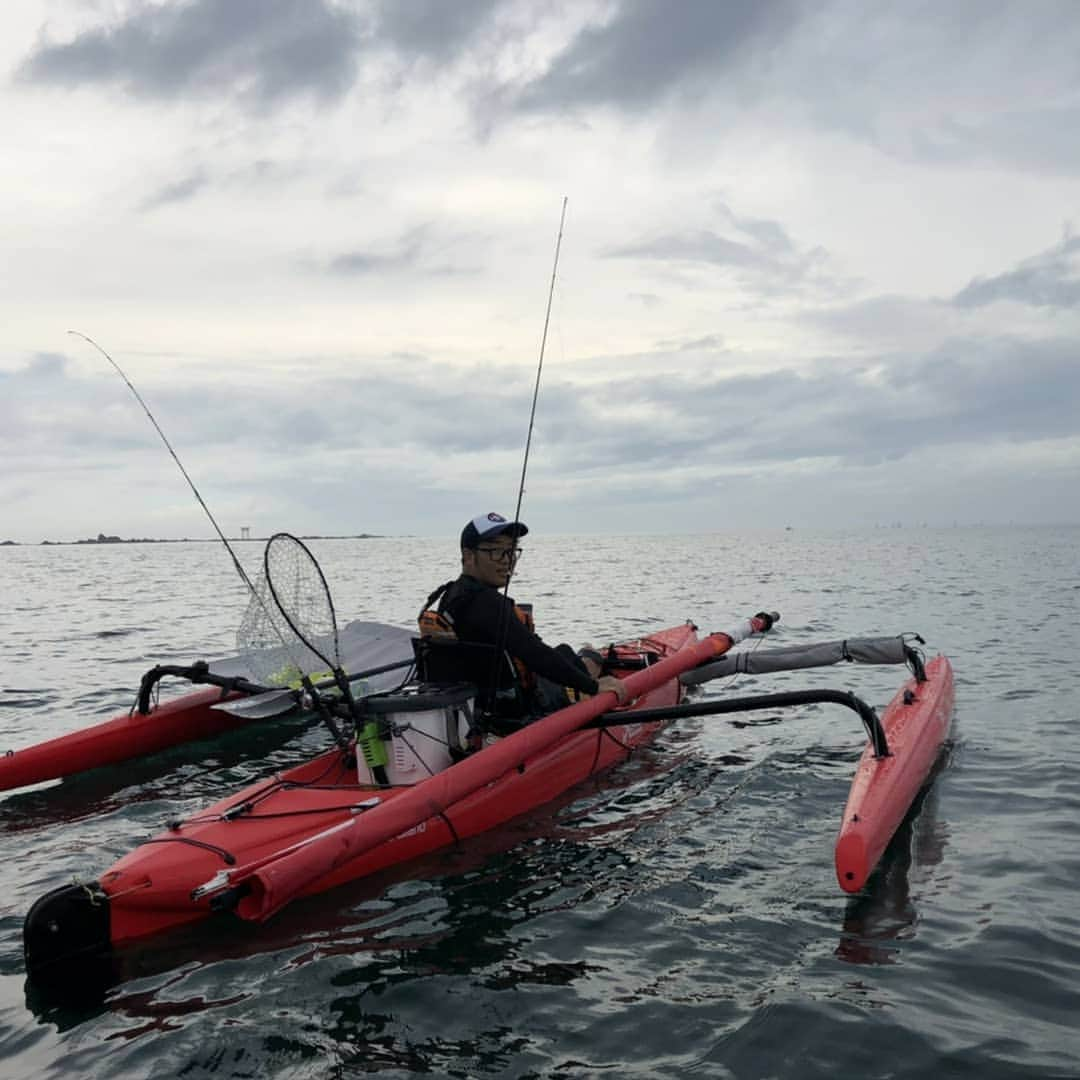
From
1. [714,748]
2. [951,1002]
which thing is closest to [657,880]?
[951,1002]

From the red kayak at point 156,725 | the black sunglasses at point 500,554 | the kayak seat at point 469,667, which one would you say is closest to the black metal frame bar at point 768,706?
the kayak seat at point 469,667

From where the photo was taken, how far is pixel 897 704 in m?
8.95

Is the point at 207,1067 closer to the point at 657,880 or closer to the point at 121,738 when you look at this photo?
the point at 657,880

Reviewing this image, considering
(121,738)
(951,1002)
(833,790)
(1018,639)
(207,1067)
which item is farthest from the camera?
(1018,639)

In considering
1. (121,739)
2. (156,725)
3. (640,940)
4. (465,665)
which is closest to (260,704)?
(156,725)

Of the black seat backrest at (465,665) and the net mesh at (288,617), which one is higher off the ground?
the net mesh at (288,617)

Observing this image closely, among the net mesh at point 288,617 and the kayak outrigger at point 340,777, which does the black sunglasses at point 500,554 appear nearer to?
the kayak outrigger at point 340,777

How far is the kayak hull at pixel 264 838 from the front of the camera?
4719mm

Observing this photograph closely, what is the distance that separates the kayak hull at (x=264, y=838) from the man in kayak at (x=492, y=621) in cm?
67

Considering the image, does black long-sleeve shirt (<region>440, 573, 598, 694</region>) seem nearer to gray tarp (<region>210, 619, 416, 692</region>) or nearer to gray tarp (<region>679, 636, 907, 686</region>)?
gray tarp (<region>210, 619, 416, 692</region>)

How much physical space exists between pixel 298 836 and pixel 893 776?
3.96 m

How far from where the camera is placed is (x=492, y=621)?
6605 millimetres

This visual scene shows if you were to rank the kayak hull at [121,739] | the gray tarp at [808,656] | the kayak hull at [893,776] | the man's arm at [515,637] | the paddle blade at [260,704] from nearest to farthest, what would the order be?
the kayak hull at [893,776]
the man's arm at [515,637]
the kayak hull at [121,739]
the paddle blade at [260,704]
the gray tarp at [808,656]

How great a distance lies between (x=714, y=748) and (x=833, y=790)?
189cm
